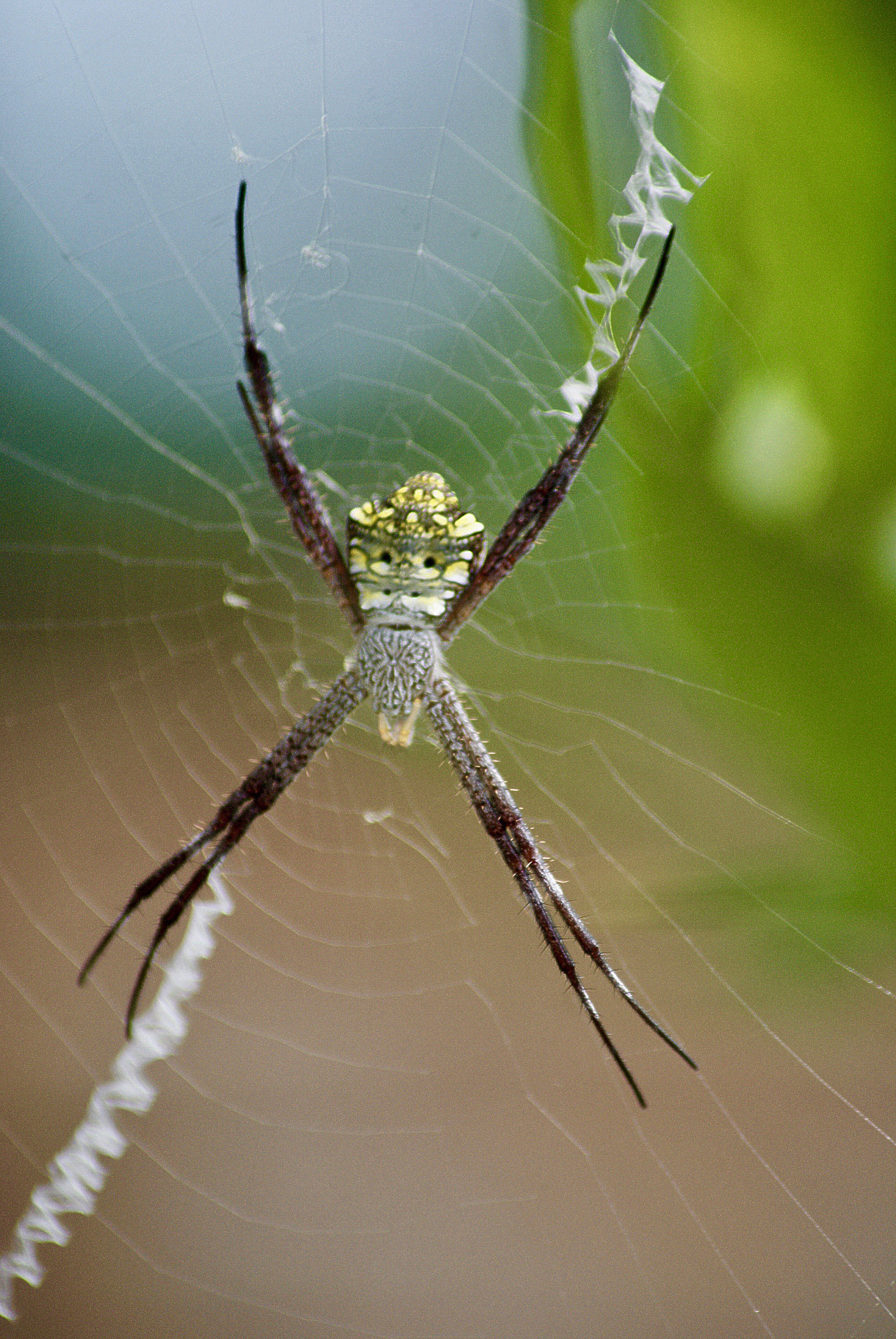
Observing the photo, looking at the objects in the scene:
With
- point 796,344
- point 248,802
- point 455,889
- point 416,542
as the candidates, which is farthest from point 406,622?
point 455,889

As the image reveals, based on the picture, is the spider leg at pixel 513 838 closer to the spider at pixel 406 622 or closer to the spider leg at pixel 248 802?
the spider at pixel 406 622

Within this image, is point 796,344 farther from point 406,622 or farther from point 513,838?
point 513,838

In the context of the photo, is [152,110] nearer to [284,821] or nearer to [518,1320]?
[518,1320]

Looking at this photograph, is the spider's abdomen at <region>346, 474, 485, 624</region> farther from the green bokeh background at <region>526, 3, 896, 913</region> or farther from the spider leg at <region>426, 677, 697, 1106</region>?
the green bokeh background at <region>526, 3, 896, 913</region>

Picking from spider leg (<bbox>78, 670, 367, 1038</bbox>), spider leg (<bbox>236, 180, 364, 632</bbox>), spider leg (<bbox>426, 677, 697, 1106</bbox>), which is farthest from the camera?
spider leg (<bbox>78, 670, 367, 1038</bbox>)

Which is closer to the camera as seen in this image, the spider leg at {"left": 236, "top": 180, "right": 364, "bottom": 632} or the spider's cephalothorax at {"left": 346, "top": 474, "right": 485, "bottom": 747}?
the spider leg at {"left": 236, "top": 180, "right": 364, "bottom": 632}

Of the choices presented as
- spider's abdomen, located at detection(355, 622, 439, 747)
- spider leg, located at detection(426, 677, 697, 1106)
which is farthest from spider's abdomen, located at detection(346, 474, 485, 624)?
spider leg, located at detection(426, 677, 697, 1106)

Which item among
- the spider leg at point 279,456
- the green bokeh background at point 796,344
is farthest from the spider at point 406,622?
the green bokeh background at point 796,344
